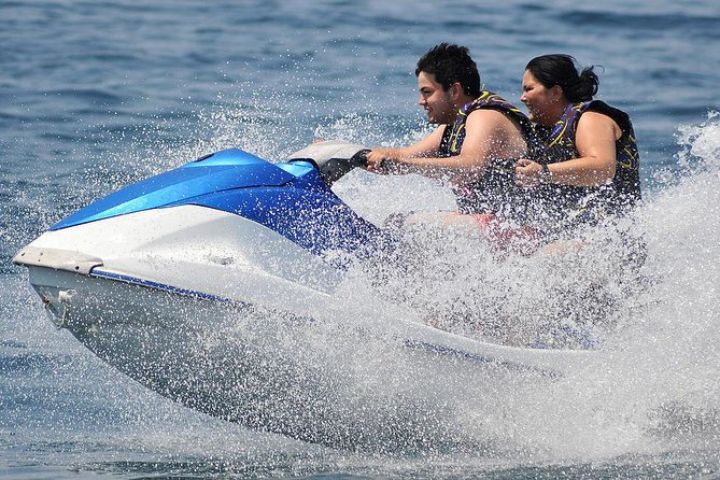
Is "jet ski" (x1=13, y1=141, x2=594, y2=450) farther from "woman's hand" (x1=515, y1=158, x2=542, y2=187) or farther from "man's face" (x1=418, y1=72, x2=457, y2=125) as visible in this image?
"woman's hand" (x1=515, y1=158, x2=542, y2=187)

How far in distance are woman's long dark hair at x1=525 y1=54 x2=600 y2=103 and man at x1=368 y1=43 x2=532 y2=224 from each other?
0.23m

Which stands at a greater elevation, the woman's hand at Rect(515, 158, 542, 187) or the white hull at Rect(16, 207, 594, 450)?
the woman's hand at Rect(515, 158, 542, 187)

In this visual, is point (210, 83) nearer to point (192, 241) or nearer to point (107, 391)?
point (107, 391)

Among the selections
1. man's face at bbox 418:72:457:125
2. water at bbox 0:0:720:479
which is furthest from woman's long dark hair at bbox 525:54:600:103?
water at bbox 0:0:720:479

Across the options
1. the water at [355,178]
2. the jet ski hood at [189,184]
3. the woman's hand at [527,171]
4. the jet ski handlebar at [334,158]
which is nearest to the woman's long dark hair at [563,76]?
the woman's hand at [527,171]

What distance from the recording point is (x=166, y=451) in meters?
5.18

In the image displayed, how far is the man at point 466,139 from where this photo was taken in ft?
16.4

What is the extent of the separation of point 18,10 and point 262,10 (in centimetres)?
347

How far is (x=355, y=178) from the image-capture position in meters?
7.13

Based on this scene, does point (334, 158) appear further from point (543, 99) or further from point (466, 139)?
point (543, 99)

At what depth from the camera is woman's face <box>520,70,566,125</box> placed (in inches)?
209

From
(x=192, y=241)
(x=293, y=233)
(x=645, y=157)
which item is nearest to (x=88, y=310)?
(x=192, y=241)

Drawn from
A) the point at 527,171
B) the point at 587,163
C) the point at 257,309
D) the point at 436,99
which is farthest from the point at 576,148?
the point at 257,309

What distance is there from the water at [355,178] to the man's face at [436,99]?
602 millimetres
